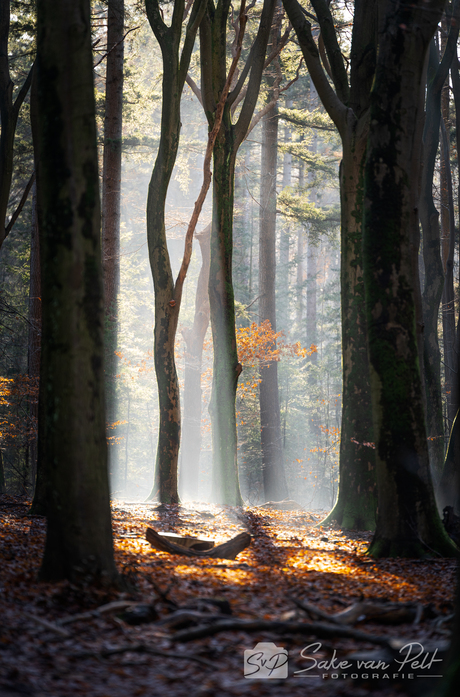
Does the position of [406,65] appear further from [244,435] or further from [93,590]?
[244,435]

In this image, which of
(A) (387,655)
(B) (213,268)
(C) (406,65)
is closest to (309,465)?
(B) (213,268)

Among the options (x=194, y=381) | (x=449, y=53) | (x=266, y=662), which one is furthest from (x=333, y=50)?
(x=194, y=381)

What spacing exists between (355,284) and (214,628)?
21.0ft

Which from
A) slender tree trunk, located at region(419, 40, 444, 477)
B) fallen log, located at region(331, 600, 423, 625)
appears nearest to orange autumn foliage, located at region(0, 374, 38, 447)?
slender tree trunk, located at region(419, 40, 444, 477)

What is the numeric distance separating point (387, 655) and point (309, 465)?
28058 mm

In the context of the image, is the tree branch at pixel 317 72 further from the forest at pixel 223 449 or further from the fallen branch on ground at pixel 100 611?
the fallen branch on ground at pixel 100 611

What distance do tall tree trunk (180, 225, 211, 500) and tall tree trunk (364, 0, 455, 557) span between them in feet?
47.7

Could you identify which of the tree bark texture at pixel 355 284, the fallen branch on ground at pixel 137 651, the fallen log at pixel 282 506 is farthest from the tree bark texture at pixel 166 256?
the fallen branch on ground at pixel 137 651

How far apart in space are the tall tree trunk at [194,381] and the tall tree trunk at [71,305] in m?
A: 16.4

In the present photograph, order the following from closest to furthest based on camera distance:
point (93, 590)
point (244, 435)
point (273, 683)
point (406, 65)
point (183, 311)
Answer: point (273, 683), point (93, 590), point (406, 65), point (244, 435), point (183, 311)

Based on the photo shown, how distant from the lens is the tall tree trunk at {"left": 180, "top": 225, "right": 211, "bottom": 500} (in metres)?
21.7

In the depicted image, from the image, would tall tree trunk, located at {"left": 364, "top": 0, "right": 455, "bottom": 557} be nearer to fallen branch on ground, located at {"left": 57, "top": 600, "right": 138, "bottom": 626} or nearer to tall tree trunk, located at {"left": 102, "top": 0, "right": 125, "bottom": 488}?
fallen branch on ground, located at {"left": 57, "top": 600, "right": 138, "bottom": 626}

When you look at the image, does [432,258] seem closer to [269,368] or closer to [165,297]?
[165,297]

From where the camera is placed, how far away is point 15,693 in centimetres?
279
